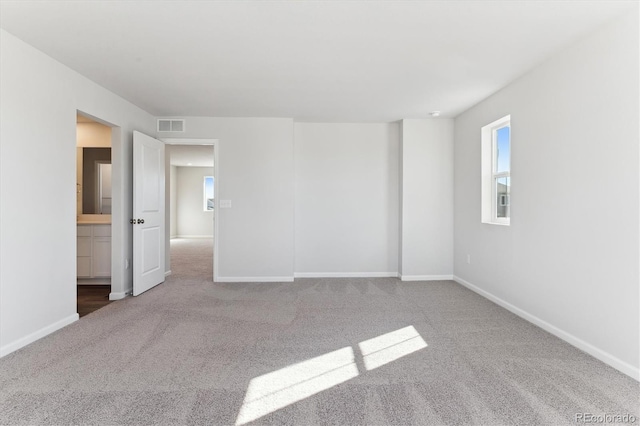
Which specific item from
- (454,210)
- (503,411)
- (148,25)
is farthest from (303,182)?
(503,411)

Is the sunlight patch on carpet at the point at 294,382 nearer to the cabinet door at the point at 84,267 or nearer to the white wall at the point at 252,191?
the white wall at the point at 252,191

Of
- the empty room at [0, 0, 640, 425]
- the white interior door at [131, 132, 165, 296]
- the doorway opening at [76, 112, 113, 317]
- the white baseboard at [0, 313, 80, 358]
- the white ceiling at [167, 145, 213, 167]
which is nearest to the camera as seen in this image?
the empty room at [0, 0, 640, 425]

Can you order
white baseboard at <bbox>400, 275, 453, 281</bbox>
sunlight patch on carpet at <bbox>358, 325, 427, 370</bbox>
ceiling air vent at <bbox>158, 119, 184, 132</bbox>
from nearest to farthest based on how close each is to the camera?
1. sunlight patch on carpet at <bbox>358, 325, 427, 370</bbox>
2. ceiling air vent at <bbox>158, 119, 184, 132</bbox>
3. white baseboard at <bbox>400, 275, 453, 281</bbox>

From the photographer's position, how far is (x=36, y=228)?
9.71 ft

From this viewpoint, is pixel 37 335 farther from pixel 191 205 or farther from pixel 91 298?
pixel 191 205

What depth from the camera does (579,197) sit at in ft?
9.10

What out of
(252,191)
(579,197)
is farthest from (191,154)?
(579,197)

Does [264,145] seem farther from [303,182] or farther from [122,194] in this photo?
[122,194]

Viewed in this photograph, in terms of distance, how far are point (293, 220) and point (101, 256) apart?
108 inches

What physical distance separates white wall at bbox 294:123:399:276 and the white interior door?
2.03 m

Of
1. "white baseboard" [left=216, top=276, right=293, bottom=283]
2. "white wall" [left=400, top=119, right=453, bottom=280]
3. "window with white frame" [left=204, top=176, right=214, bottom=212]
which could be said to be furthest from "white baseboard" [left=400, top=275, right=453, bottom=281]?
"window with white frame" [left=204, top=176, right=214, bottom=212]

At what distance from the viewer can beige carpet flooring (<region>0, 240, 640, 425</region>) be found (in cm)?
188
